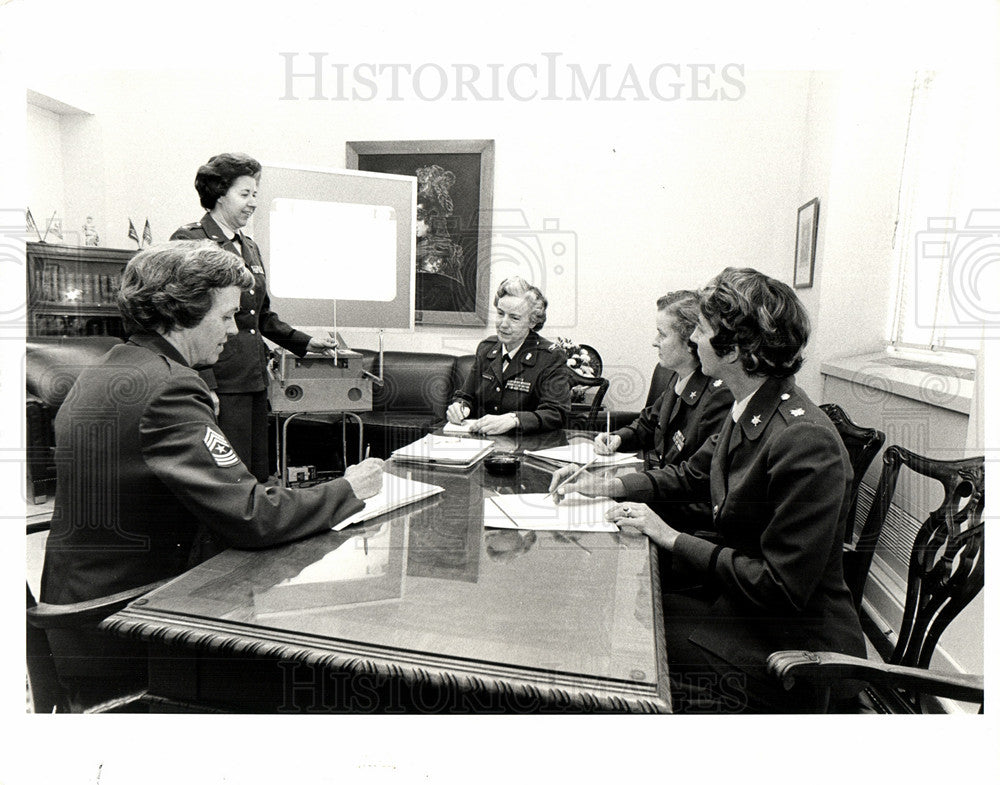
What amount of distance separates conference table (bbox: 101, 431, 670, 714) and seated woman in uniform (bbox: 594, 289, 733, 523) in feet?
2.09

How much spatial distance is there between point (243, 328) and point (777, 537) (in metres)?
1.86

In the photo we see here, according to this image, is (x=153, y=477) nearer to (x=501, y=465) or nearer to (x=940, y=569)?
(x=501, y=465)

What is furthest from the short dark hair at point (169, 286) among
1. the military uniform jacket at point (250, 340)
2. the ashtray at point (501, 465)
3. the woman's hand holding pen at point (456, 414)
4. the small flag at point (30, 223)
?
the woman's hand holding pen at point (456, 414)

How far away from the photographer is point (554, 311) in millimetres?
2432

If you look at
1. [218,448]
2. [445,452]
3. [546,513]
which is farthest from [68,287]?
[546,513]

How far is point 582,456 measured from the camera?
1.95 m

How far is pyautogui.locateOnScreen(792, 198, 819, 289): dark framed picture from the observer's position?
2100 mm

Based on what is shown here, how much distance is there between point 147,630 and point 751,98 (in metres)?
1.82

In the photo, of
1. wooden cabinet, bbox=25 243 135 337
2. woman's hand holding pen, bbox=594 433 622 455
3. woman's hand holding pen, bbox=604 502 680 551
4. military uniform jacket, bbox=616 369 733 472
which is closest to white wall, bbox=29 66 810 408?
wooden cabinet, bbox=25 243 135 337

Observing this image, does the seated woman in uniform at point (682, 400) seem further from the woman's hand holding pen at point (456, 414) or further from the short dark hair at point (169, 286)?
the short dark hair at point (169, 286)

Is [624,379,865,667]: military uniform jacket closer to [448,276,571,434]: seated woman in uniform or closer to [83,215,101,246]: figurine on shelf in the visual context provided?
[448,276,571,434]: seated woman in uniform
